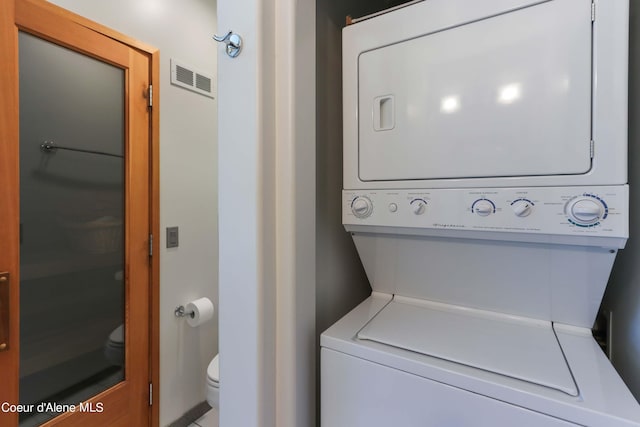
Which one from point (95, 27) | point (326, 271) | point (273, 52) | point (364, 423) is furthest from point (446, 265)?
point (95, 27)

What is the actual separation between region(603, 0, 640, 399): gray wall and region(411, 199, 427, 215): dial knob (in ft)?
1.94

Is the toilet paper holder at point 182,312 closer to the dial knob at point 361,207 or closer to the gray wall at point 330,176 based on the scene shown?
the gray wall at point 330,176

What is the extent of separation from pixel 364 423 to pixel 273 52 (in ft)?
3.63

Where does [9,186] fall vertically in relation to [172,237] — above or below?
above

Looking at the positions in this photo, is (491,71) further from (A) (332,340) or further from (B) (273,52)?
(A) (332,340)

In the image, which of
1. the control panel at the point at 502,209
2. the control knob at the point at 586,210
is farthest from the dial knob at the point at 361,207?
the control knob at the point at 586,210

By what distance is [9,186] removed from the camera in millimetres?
1292

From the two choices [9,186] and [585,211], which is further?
[9,186]

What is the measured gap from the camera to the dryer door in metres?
0.74

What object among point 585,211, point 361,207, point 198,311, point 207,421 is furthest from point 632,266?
point 207,421

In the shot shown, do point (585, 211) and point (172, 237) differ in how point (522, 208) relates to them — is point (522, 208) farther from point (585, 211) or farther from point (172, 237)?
point (172, 237)

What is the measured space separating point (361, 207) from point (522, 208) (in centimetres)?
46

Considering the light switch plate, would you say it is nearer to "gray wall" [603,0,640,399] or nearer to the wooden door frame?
the wooden door frame

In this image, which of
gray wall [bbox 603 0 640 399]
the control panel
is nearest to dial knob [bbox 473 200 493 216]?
the control panel
